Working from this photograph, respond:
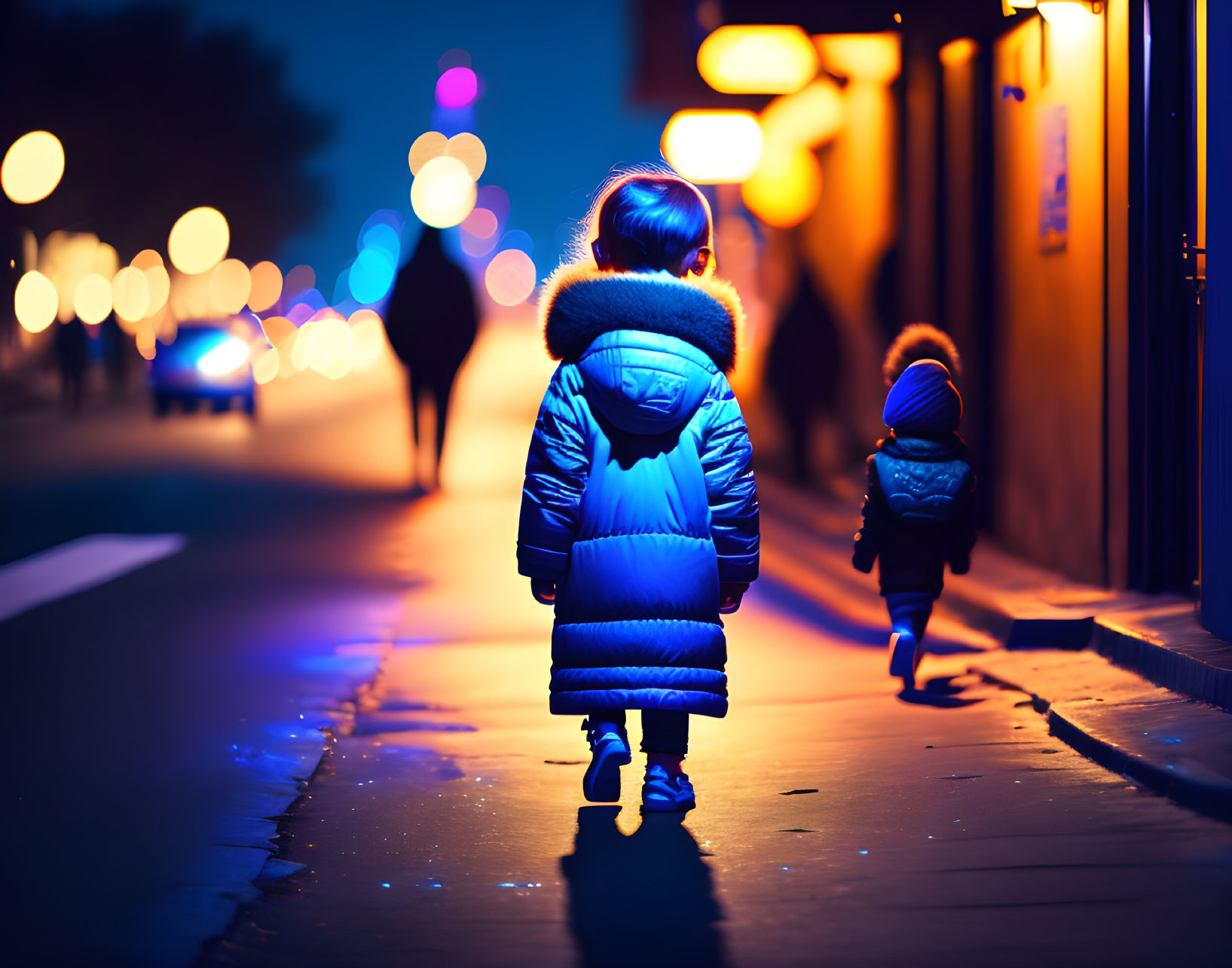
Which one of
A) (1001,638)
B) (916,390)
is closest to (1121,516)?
(1001,638)

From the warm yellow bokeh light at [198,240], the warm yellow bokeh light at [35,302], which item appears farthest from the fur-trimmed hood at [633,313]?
the warm yellow bokeh light at [198,240]

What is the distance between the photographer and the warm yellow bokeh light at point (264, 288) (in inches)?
4154

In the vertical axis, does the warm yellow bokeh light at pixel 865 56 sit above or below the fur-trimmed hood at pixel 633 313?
above

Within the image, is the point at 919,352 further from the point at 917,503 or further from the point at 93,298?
the point at 93,298

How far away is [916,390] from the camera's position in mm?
7020

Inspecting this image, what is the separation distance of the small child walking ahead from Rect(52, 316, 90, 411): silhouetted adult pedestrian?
26.9 meters

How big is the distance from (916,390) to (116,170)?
4402cm

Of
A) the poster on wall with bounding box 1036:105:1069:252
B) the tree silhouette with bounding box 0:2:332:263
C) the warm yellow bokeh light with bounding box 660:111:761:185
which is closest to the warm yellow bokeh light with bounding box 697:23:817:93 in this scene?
the warm yellow bokeh light with bounding box 660:111:761:185

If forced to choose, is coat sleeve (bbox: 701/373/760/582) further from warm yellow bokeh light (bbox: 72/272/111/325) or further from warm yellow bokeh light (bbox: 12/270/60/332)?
warm yellow bokeh light (bbox: 72/272/111/325)

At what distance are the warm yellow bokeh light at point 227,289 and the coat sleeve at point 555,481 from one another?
8074 centimetres

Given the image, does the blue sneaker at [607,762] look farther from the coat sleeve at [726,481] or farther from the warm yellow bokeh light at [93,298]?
the warm yellow bokeh light at [93,298]

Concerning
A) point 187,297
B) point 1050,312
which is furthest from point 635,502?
point 187,297

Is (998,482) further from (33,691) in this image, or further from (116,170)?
(116,170)

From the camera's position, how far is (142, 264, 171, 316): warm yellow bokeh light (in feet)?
231
